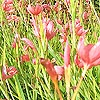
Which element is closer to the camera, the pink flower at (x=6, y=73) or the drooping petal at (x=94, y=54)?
the drooping petal at (x=94, y=54)

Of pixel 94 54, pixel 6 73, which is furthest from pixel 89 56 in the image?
pixel 6 73

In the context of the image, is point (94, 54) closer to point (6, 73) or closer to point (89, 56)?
point (89, 56)

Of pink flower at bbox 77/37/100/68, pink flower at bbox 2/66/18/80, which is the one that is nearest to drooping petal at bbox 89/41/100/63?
pink flower at bbox 77/37/100/68

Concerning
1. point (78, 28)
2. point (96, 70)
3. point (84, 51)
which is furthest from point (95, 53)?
point (96, 70)

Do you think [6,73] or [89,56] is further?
[6,73]

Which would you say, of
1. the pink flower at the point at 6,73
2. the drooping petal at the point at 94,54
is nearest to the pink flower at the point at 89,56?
the drooping petal at the point at 94,54

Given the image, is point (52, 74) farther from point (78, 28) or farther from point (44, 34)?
point (78, 28)

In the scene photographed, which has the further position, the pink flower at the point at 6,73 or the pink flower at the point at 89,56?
the pink flower at the point at 6,73

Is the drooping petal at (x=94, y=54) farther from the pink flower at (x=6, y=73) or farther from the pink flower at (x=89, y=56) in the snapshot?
the pink flower at (x=6, y=73)

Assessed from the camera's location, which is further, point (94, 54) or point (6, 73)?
point (6, 73)

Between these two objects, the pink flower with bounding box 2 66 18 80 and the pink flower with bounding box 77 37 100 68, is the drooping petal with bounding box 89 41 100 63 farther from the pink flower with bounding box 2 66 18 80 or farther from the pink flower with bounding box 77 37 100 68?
the pink flower with bounding box 2 66 18 80

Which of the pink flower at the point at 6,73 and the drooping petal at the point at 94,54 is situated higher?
the drooping petal at the point at 94,54

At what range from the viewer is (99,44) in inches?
18.3

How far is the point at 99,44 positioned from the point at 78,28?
0.58m
